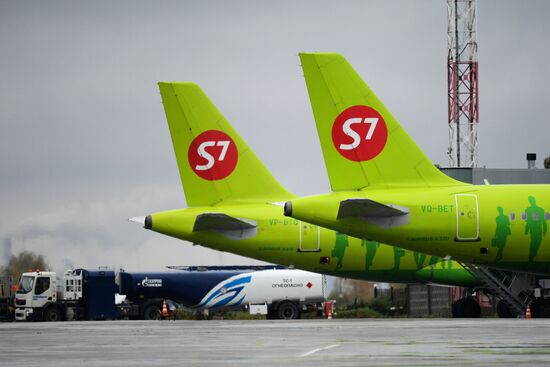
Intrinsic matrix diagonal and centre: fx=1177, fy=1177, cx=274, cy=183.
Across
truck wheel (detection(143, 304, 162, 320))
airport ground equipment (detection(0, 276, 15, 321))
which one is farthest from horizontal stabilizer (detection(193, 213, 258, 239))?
airport ground equipment (detection(0, 276, 15, 321))

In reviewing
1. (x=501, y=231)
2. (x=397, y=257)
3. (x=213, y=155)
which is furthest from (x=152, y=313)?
(x=501, y=231)

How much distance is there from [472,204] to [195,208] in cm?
1552

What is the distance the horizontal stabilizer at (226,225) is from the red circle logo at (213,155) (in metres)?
3.04

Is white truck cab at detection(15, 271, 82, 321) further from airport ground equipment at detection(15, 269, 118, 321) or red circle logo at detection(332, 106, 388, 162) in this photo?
red circle logo at detection(332, 106, 388, 162)

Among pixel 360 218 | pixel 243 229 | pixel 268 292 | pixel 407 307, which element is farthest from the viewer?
pixel 407 307

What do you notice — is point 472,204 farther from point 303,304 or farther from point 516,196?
point 303,304

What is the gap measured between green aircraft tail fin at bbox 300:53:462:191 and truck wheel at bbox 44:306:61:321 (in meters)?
31.7

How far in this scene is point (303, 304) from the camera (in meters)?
71.5

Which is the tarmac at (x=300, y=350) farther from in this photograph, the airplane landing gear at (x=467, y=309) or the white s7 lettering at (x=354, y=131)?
the airplane landing gear at (x=467, y=309)

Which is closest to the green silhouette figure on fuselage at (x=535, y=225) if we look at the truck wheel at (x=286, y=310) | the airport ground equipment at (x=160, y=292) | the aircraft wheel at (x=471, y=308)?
the aircraft wheel at (x=471, y=308)

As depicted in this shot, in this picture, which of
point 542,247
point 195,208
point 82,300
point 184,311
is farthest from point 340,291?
point 542,247

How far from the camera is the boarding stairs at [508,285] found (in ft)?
182

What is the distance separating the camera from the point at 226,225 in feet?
178

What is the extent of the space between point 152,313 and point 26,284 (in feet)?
26.7
